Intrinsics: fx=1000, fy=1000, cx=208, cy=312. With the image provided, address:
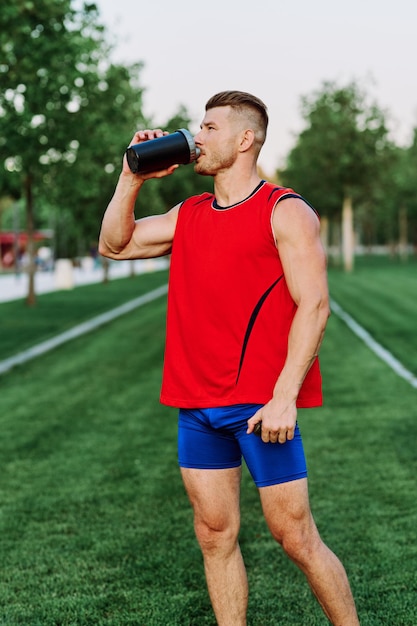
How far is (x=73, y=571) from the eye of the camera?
5.17 m

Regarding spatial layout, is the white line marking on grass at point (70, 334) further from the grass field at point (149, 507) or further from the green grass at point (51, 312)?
the grass field at point (149, 507)

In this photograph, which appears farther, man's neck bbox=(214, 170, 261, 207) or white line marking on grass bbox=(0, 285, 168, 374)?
white line marking on grass bbox=(0, 285, 168, 374)

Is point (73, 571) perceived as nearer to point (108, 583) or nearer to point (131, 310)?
point (108, 583)

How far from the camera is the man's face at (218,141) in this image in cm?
348

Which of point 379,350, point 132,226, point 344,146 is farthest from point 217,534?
point 344,146

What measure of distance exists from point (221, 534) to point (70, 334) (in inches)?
610

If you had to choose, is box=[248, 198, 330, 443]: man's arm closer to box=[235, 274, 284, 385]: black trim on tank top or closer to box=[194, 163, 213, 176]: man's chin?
box=[235, 274, 284, 385]: black trim on tank top

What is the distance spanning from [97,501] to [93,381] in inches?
239

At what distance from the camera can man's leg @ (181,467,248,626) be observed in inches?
139

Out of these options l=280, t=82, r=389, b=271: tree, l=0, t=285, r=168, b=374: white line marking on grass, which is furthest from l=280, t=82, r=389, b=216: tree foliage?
l=0, t=285, r=168, b=374: white line marking on grass

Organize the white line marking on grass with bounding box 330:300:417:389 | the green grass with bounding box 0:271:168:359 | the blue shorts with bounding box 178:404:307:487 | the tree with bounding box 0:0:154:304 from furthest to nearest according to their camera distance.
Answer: the tree with bounding box 0:0:154:304 < the green grass with bounding box 0:271:168:359 < the white line marking on grass with bounding box 330:300:417:389 < the blue shorts with bounding box 178:404:307:487

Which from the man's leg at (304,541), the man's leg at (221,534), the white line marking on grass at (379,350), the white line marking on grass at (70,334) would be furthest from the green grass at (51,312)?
the man's leg at (304,541)

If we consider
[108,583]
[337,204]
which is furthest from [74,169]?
[337,204]

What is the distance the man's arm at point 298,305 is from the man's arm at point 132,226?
54 cm
